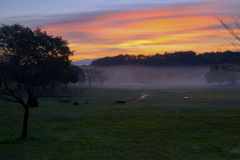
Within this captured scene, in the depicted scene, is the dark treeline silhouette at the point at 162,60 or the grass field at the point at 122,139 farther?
the dark treeline silhouette at the point at 162,60

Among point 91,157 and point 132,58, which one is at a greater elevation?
point 132,58

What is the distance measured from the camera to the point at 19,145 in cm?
1258

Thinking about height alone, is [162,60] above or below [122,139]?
above

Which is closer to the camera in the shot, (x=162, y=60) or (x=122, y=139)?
(x=122, y=139)

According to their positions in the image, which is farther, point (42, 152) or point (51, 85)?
point (51, 85)

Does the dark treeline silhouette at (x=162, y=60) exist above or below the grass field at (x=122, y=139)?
above

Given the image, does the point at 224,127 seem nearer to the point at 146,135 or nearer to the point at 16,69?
the point at 146,135

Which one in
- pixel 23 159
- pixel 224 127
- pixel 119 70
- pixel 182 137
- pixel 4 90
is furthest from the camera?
pixel 119 70

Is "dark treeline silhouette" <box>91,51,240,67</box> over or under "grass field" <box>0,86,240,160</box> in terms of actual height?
over

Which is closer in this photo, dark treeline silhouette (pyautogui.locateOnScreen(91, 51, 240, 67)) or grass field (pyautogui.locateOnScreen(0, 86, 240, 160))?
grass field (pyautogui.locateOnScreen(0, 86, 240, 160))

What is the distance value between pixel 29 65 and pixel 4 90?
175 centimetres

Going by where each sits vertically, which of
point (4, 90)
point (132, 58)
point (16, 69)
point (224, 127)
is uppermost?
point (132, 58)

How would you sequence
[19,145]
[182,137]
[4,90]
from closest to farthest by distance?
1. [19,145]
2. [4,90]
3. [182,137]

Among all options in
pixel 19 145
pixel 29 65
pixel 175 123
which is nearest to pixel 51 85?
pixel 29 65
